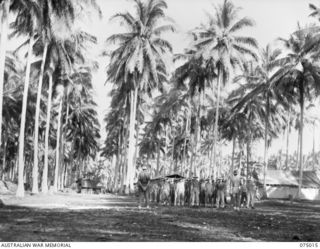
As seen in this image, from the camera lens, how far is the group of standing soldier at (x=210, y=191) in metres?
23.4

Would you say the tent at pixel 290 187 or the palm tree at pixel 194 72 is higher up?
the palm tree at pixel 194 72

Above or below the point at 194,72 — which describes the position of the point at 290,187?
below

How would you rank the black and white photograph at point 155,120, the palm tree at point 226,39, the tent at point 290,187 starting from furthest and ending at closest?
the tent at point 290,187 < the palm tree at point 226,39 < the black and white photograph at point 155,120

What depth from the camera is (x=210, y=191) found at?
84.6 feet

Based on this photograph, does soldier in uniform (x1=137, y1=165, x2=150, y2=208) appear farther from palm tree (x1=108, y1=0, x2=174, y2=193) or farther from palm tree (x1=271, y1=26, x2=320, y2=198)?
palm tree (x1=271, y1=26, x2=320, y2=198)

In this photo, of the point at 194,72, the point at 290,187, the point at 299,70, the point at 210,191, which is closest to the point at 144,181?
the point at 210,191

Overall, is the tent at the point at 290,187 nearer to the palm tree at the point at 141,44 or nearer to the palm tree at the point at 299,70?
the palm tree at the point at 299,70

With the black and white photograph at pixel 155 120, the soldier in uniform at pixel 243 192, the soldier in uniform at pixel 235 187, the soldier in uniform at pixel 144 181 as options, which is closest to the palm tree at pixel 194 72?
the black and white photograph at pixel 155 120

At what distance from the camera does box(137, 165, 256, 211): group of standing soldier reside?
922 inches

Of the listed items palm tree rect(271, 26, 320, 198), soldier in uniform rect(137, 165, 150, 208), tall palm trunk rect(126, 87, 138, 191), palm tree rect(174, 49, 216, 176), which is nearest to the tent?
palm tree rect(271, 26, 320, 198)

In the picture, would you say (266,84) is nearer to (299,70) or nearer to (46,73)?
(299,70)

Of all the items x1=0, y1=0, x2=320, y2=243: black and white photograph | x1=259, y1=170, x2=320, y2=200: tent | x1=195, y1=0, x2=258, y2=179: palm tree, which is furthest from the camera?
x1=259, y1=170, x2=320, y2=200: tent

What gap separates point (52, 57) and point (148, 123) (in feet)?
119

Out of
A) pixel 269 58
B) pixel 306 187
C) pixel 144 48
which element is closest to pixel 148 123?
pixel 306 187
